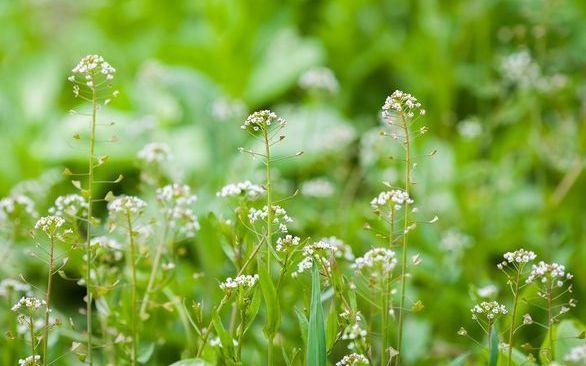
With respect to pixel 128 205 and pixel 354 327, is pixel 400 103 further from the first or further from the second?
Answer: pixel 128 205

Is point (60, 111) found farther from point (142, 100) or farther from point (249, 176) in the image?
point (249, 176)

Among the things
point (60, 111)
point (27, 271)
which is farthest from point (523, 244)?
point (60, 111)

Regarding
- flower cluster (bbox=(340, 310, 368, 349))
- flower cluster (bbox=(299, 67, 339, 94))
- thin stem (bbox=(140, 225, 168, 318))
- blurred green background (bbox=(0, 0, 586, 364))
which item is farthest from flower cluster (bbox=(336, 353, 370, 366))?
flower cluster (bbox=(299, 67, 339, 94))

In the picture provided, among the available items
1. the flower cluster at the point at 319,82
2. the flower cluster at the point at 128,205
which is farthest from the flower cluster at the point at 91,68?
the flower cluster at the point at 319,82

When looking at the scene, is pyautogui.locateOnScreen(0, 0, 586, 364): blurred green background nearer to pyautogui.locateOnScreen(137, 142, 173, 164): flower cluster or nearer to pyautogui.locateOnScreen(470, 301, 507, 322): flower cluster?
pyautogui.locateOnScreen(137, 142, 173, 164): flower cluster

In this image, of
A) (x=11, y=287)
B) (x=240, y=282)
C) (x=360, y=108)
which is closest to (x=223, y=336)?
(x=240, y=282)
